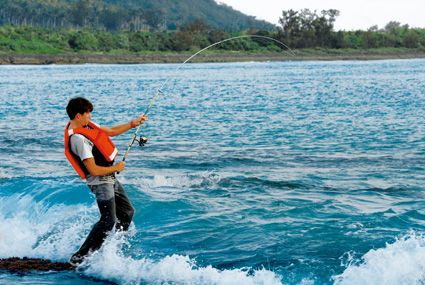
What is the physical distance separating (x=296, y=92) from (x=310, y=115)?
15.8 metres

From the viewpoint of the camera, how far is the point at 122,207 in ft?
29.3

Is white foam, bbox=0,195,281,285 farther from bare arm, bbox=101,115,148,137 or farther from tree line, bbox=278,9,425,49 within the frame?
tree line, bbox=278,9,425,49

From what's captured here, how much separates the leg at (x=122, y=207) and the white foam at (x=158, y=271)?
0.15m

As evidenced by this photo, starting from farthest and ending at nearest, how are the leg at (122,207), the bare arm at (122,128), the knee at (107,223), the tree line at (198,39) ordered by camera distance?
the tree line at (198,39) → the leg at (122,207) → the knee at (107,223) → the bare arm at (122,128)

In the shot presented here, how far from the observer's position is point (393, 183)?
13.4 metres

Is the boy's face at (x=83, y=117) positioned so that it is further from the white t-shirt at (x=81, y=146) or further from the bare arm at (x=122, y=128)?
the bare arm at (x=122, y=128)

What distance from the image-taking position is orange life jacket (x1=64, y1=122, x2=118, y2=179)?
8148 mm

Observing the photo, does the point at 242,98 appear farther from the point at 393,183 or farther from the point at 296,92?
the point at 393,183

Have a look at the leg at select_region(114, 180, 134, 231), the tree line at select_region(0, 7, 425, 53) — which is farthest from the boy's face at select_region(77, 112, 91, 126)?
the tree line at select_region(0, 7, 425, 53)

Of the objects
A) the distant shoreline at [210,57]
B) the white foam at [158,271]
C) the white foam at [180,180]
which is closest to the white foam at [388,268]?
the white foam at [158,271]

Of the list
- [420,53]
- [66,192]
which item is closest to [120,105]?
[66,192]

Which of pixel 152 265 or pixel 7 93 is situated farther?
pixel 7 93

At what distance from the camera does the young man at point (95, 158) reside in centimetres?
812

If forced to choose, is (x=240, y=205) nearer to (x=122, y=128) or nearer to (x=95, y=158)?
(x=122, y=128)
